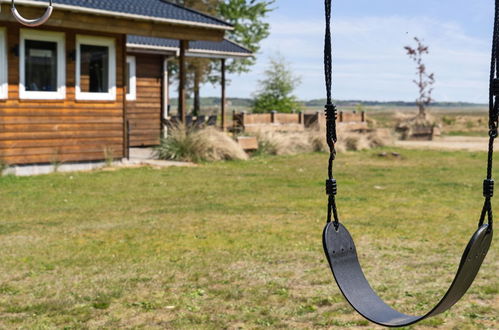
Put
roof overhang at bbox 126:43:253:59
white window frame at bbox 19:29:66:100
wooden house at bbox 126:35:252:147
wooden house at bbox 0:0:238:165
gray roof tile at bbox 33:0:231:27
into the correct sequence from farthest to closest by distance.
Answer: wooden house at bbox 126:35:252:147 → roof overhang at bbox 126:43:253:59 → gray roof tile at bbox 33:0:231:27 → white window frame at bbox 19:29:66:100 → wooden house at bbox 0:0:238:165

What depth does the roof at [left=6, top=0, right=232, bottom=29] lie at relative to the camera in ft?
43.6

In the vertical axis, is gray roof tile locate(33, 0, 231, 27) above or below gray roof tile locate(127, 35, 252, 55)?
above

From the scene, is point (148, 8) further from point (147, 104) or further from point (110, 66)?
point (147, 104)

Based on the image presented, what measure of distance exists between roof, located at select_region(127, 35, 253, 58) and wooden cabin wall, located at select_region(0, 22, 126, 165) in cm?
367

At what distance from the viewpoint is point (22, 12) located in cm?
1254

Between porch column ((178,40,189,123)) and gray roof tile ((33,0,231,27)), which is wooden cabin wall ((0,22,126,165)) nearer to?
gray roof tile ((33,0,231,27))

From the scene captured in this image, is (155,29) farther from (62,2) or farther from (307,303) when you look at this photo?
(307,303)

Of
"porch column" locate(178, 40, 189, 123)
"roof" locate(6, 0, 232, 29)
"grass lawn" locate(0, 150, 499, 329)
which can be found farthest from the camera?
"porch column" locate(178, 40, 189, 123)

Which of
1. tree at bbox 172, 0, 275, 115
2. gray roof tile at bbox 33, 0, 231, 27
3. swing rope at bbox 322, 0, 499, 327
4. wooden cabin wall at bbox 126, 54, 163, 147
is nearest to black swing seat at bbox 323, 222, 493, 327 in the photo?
swing rope at bbox 322, 0, 499, 327

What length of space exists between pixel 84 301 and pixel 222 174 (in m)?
8.93

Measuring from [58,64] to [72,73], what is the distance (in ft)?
1.11

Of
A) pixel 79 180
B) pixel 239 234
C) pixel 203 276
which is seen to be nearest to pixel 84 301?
pixel 203 276

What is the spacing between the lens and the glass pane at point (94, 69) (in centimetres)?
1469

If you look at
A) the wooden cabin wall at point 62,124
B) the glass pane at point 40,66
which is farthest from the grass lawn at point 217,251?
the glass pane at point 40,66
